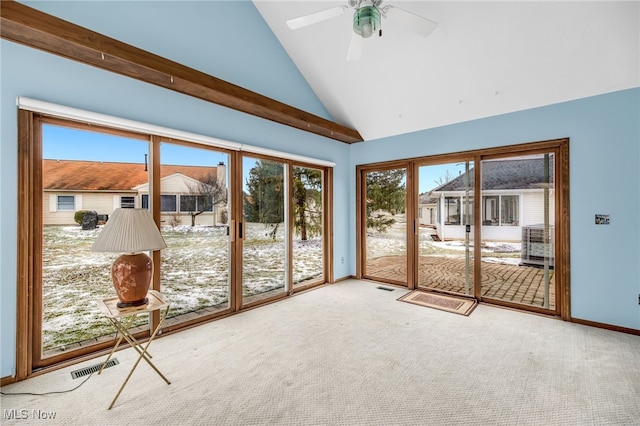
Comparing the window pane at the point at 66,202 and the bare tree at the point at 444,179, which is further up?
the bare tree at the point at 444,179

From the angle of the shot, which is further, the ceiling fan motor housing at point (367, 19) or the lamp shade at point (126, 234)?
the ceiling fan motor housing at point (367, 19)

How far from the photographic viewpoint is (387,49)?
3.37m

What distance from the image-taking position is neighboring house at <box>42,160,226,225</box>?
2363 mm

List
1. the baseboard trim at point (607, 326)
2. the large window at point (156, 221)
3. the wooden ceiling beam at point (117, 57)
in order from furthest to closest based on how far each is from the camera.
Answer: the baseboard trim at point (607, 326) < the large window at point (156, 221) < the wooden ceiling beam at point (117, 57)

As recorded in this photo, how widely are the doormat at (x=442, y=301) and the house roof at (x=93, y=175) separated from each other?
3489 mm

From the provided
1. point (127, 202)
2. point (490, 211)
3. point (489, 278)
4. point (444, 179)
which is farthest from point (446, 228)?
point (127, 202)

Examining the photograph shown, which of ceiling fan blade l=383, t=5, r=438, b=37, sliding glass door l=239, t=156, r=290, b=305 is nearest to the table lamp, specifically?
sliding glass door l=239, t=156, r=290, b=305

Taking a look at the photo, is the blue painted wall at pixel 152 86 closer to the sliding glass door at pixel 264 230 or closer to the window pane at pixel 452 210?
the sliding glass door at pixel 264 230

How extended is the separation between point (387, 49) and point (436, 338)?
328 cm

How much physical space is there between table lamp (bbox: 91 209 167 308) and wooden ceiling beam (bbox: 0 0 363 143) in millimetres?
1254

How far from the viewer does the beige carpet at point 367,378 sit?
69.4 inches

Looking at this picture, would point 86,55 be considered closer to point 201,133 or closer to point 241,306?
point 201,133

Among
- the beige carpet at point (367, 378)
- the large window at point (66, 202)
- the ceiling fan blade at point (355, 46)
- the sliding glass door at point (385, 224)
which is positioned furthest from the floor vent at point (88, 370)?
the sliding glass door at point (385, 224)

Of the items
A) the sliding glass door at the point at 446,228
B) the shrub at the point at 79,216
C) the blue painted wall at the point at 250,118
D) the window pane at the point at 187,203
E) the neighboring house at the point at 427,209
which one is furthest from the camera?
the neighboring house at the point at 427,209
